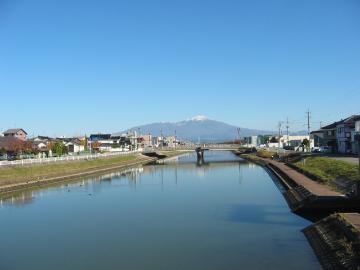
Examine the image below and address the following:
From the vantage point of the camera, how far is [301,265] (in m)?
12.5

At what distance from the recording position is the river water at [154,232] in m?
13.6

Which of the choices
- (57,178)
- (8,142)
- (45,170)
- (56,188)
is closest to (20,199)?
(56,188)

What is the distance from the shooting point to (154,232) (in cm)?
1769

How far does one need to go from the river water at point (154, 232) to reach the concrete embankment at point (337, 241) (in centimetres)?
40

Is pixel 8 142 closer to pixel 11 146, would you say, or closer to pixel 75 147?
pixel 11 146

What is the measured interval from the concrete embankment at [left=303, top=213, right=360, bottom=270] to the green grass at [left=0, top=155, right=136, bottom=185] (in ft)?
81.2

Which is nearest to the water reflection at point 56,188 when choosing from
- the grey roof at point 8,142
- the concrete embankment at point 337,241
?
the concrete embankment at point 337,241

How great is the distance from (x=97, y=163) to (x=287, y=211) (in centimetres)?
3760

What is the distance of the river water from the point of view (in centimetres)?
1356

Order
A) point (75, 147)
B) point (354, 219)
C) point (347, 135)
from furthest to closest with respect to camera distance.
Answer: point (75, 147) → point (347, 135) → point (354, 219)

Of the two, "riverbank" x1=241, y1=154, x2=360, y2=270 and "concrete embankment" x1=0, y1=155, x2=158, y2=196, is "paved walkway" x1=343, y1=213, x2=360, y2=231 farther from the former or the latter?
"concrete embankment" x1=0, y1=155, x2=158, y2=196

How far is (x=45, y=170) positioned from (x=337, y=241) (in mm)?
32785

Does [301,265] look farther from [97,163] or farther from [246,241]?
[97,163]

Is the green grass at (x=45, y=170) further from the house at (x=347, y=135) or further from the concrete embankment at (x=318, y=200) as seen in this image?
the house at (x=347, y=135)
